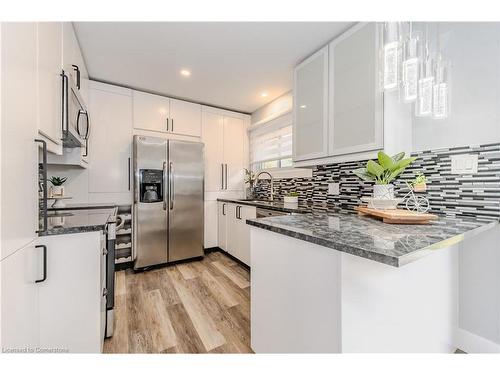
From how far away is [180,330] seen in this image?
1.52 metres

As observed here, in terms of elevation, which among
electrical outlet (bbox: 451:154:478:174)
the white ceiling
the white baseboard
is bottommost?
the white baseboard

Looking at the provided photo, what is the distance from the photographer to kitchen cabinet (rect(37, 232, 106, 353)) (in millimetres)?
985

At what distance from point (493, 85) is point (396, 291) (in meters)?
1.38

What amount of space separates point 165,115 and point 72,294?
248 cm

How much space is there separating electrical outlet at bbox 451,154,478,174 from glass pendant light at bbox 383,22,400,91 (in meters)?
0.74

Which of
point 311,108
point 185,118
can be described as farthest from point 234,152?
point 311,108

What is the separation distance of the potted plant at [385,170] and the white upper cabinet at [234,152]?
241 cm

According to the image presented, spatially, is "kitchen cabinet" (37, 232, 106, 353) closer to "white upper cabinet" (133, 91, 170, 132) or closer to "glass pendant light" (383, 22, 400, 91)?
"glass pendant light" (383, 22, 400, 91)

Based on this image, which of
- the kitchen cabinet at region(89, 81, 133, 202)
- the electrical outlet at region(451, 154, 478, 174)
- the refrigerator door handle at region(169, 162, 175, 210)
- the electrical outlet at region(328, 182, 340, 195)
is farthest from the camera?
the refrigerator door handle at region(169, 162, 175, 210)

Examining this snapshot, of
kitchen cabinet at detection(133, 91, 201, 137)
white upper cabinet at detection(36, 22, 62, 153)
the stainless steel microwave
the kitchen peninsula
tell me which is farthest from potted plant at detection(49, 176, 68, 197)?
the kitchen peninsula

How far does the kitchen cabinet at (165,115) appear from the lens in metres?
2.78

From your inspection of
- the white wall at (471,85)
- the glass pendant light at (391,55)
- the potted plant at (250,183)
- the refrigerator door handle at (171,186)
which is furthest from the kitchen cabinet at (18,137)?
the potted plant at (250,183)

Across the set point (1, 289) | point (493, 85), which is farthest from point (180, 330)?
point (493, 85)
